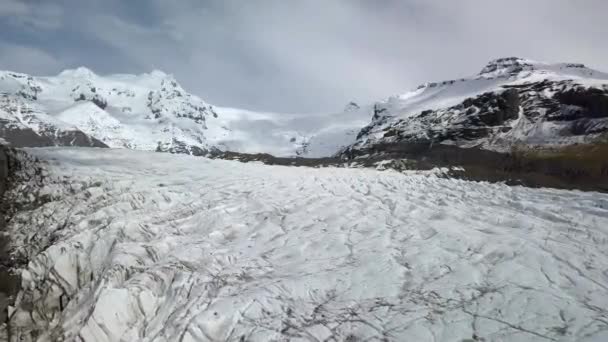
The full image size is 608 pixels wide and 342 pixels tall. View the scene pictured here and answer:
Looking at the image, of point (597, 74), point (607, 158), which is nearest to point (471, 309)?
point (607, 158)

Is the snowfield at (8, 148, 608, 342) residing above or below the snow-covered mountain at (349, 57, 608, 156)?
below

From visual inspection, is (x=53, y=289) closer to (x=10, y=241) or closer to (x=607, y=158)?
(x=10, y=241)

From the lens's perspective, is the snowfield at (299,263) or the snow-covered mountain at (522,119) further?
the snow-covered mountain at (522,119)

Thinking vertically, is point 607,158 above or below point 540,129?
below

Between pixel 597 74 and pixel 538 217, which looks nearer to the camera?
pixel 538 217

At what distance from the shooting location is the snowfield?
1017 cm

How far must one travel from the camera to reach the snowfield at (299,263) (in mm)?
10172

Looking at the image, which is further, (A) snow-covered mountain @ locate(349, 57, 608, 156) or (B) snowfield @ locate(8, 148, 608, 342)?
(A) snow-covered mountain @ locate(349, 57, 608, 156)

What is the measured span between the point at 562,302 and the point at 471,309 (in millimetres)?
2018

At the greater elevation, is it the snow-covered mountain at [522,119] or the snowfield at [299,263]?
the snow-covered mountain at [522,119]

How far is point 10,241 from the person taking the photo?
16953 mm

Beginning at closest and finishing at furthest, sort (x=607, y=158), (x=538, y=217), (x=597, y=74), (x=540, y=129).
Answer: (x=538, y=217), (x=607, y=158), (x=540, y=129), (x=597, y=74)

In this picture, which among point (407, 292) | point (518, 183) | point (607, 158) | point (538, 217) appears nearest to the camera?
point (407, 292)

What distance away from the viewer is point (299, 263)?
13.4m
